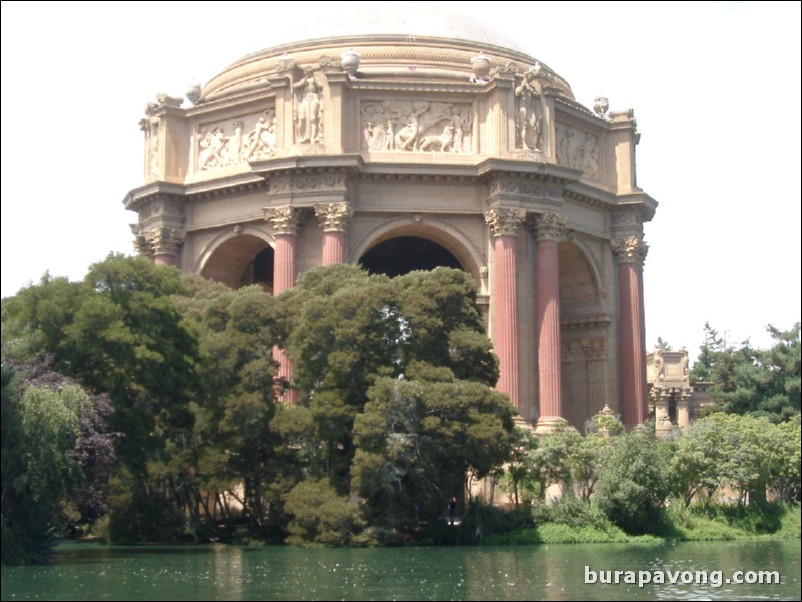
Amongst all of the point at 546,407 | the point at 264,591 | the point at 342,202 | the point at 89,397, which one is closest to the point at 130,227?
the point at 342,202

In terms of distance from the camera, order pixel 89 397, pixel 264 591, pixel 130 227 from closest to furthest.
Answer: pixel 264 591
pixel 89 397
pixel 130 227

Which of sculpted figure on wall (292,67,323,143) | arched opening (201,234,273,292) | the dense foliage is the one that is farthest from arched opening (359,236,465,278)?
the dense foliage

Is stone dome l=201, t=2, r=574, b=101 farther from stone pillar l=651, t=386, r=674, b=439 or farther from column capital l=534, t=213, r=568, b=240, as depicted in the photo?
stone pillar l=651, t=386, r=674, b=439

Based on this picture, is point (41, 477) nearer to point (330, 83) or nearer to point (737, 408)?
point (330, 83)

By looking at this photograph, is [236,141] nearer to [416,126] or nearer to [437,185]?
[416,126]

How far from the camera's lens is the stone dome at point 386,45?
177ft

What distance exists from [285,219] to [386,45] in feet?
29.9

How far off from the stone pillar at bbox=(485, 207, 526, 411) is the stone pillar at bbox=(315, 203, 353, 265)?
5.52 meters

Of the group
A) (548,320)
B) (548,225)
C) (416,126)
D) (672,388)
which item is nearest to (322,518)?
(548,320)

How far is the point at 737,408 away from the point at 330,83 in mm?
20769

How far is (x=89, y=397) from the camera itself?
107 ft

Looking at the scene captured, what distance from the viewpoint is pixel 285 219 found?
5025cm

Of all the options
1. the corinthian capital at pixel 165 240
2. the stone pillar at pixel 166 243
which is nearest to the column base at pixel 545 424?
the stone pillar at pixel 166 243

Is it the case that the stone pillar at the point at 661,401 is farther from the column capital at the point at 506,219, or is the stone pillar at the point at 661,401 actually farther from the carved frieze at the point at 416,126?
the carved frieze at the point at 416,126
